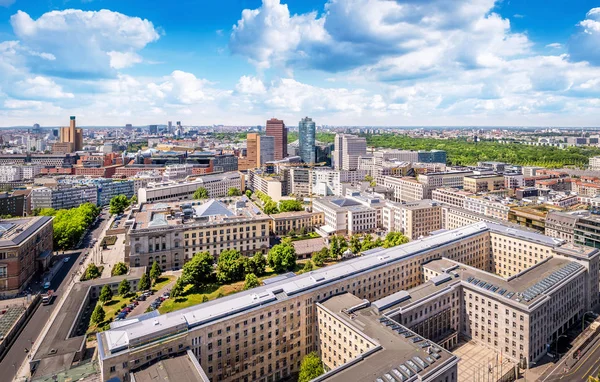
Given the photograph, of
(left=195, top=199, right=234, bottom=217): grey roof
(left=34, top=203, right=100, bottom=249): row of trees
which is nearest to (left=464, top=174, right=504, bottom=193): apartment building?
(left=195, top=199, right=234, bottom=217): grey roof

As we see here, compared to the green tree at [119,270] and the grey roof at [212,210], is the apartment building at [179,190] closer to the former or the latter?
the grey roof at [212,210]

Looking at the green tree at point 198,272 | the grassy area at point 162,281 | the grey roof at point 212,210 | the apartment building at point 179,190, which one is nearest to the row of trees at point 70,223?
the apartment building at point 179,190

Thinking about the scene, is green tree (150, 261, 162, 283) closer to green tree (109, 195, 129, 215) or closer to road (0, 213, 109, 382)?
road (0, 213, 109, 382)

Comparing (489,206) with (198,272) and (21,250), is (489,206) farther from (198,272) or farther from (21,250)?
(21,250)

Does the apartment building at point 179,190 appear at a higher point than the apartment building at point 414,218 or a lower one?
higher

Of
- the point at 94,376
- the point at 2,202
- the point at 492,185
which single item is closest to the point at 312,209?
the point at 492,185

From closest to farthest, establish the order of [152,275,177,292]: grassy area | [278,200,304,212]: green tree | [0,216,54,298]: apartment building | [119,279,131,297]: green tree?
[119,279,131,297]: green tree < [0,216,54,298]: apartment building < [152,275,177,292]: grassy area < [278,200,304,212]: green tree

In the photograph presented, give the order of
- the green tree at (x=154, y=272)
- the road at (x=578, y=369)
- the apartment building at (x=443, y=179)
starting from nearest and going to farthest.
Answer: the road at (x=578, y=369) < the green tree at (x=154, y=272) < the apartment building at (x=443, y=179)
